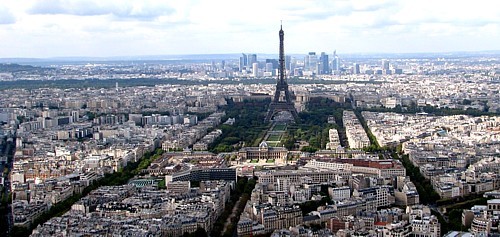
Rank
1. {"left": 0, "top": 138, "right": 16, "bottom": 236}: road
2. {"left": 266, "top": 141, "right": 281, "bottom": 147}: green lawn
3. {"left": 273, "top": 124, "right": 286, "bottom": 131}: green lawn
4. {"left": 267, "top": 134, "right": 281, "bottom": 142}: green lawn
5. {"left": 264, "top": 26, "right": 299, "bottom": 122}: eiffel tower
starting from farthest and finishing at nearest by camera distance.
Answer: {"left": 264, "top": 26, "right": 299, "bottom": 122}: eiffel tower < {"left": 273, "top": 124, "right": 286, "bottom": 131}: green lawn < {"left": 267, "top": 134, "right": 281, "bottom": 142}: green lawn < {"left": 266, "top": 141, "right": 281, "bottom": 147}: green lawn < {"left": 0, "top": 138, "right": 16, "bottom": 236}: road

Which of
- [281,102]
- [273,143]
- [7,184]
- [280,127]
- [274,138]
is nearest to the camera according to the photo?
[7,184]

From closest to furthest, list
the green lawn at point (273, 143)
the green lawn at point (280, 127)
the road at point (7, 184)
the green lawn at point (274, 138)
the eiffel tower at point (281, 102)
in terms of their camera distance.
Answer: the road at point (7, 184), the green lawn at point (273, 143), the green lawn at point (274, 138), the green lawn at point (280, 127), the eiffel tower at point (281, 102)

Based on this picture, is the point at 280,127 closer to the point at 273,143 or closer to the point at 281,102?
the point at 281,102

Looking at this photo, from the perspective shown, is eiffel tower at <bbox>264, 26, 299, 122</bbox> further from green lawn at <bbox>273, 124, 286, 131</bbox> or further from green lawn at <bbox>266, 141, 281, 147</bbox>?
green lawn at <bbox>266, 141, 281, 147</bbox>

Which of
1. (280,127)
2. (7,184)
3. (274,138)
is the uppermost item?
(7,184)

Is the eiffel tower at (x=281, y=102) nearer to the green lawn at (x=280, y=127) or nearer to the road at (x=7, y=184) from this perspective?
the green lawn at (x=280, y=127)

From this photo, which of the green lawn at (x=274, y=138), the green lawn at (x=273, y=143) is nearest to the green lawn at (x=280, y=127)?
the green lawn at (x=274, y=138)

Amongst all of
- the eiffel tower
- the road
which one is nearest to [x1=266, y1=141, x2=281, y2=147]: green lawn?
the eiffel tower

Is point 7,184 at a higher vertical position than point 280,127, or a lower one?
higher

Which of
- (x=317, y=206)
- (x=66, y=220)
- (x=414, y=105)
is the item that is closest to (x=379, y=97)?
(x=414, y=105)

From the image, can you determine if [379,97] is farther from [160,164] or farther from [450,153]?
[160,164]

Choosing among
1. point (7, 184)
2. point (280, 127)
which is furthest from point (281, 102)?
point (7, 184)
